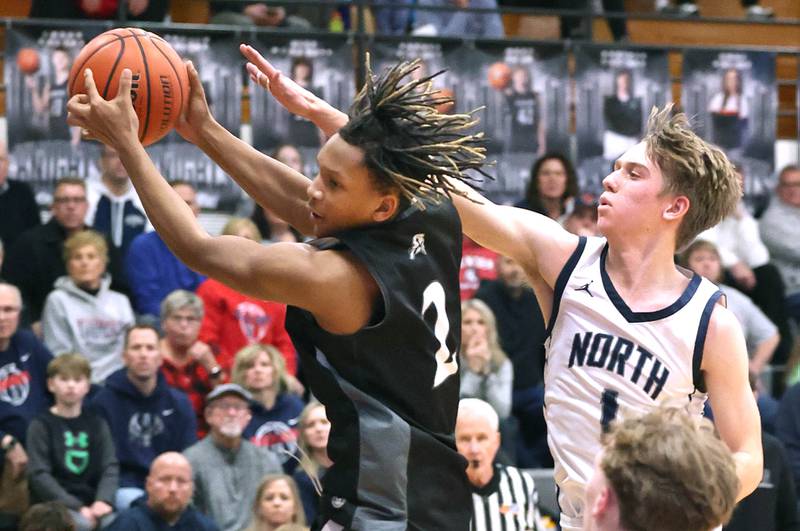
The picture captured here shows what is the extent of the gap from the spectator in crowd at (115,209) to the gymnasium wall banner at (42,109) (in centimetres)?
32

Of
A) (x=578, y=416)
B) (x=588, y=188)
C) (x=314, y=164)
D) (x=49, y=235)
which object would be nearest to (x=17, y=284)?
(x=49, y=235)

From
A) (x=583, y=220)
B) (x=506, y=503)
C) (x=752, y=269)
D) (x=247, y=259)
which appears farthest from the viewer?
(x=752, y=269)

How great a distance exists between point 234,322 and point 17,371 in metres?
1.41

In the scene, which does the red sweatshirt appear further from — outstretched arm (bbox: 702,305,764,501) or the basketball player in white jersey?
outstretched arm (bbox: 702,305,764,501)

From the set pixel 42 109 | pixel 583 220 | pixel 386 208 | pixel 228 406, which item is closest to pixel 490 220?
pixel 386 208

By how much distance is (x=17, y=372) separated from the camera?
7.55 metres

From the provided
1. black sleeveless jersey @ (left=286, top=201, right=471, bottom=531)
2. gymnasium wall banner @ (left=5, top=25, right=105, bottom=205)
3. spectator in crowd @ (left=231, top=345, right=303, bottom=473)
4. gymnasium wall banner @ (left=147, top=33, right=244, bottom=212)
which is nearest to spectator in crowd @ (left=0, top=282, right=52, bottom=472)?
spectator in crowd @ (left=231, top=345, right=303, bottom=473)

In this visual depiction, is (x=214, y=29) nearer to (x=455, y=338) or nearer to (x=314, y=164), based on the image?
(x=314, y=164)

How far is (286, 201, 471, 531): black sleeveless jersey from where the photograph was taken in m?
3.50

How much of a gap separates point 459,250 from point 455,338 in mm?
248

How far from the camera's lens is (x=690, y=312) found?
165 inches

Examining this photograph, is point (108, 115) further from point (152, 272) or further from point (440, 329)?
point (152, 272)

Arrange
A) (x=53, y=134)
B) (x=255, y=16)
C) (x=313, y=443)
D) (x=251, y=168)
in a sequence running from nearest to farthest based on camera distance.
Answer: (x=251, y=168) → (x=313, y=443) → (x=53, y=134) → (x=255, y=16)

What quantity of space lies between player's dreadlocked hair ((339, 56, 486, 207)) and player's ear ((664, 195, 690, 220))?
0.90m
